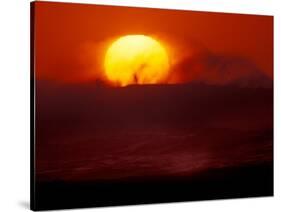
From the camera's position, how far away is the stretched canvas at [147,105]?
7395 millimetres

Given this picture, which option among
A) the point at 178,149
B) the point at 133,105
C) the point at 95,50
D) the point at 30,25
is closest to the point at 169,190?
the point at 178,149

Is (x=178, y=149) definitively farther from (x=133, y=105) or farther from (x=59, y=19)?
(x=59, y=19)

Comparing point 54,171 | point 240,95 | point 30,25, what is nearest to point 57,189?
Answer: point 54,171

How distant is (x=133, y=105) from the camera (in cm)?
772

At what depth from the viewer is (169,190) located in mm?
7941

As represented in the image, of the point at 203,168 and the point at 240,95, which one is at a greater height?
the point at 240,95

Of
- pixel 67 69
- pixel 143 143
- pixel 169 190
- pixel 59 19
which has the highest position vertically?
pixel 59 19

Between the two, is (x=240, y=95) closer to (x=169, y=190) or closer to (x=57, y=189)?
(x=169, y=190)

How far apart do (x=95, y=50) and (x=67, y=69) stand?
0.35m

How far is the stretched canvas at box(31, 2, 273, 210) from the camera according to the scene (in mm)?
7395

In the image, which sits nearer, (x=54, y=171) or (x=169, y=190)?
(x=54, y=171)

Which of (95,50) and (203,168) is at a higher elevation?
(95,50)

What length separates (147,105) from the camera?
7781 mm

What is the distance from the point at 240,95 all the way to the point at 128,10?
159 centimetres
